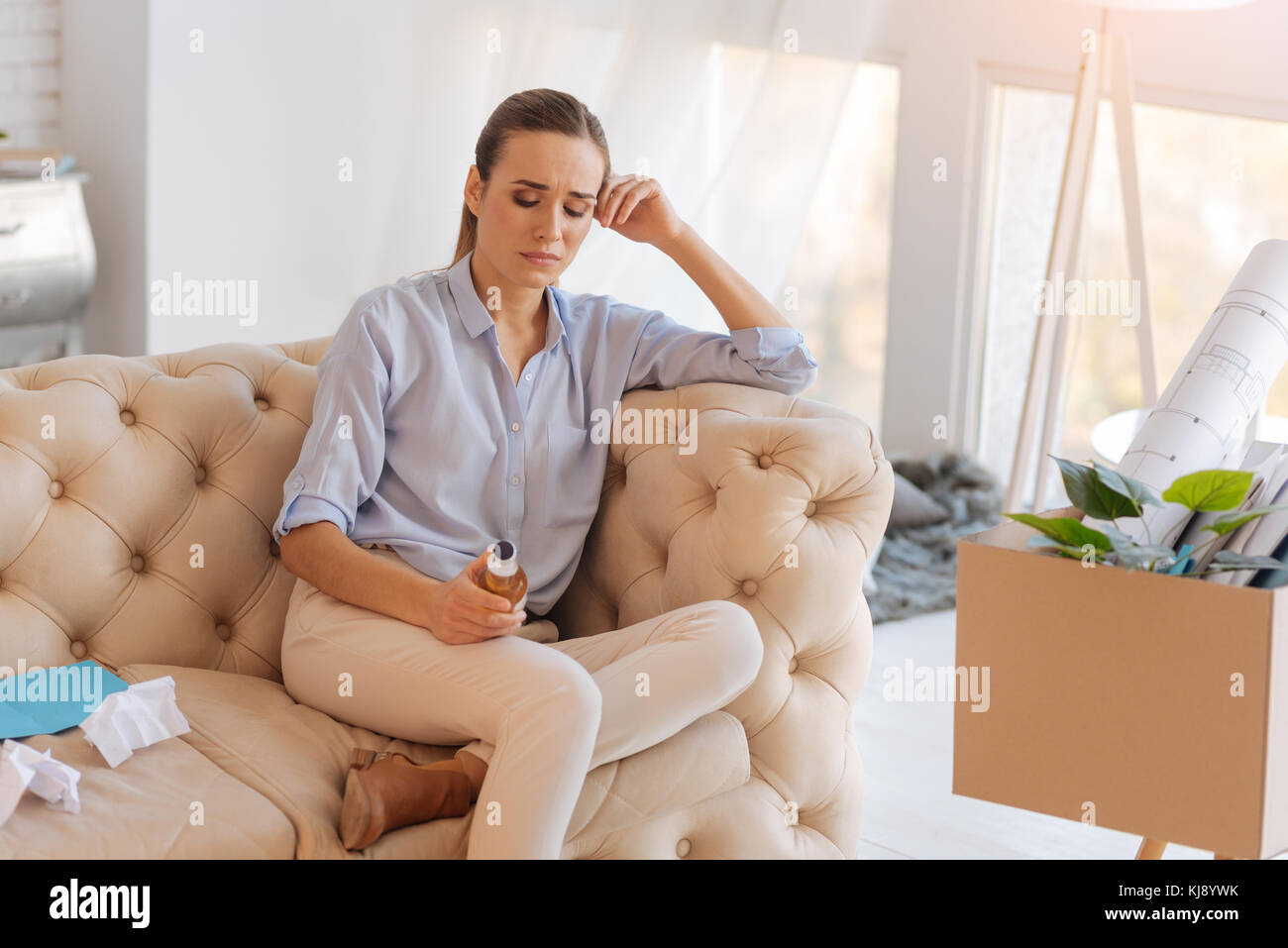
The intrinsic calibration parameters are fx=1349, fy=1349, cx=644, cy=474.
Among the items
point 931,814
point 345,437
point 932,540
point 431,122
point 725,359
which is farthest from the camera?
point 932,540

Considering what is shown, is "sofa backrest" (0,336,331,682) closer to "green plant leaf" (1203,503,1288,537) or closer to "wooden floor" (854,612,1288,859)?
"wooden floor" (854,612,1288,859)

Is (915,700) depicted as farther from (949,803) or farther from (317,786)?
(317,786)

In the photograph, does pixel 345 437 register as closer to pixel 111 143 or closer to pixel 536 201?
pixel 536 201

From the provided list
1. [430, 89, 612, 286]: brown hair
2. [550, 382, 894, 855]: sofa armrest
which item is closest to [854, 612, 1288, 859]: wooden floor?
→ [550, 382, 894, 855]: sofa armrest

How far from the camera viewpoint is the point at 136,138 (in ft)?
10.7

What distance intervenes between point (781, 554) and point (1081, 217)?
194 cm

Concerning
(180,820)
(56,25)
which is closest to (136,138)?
(56,25)

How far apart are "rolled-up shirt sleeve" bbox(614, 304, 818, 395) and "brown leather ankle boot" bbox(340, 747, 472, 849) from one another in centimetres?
69

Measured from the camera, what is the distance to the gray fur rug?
3.24m

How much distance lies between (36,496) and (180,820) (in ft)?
1.70

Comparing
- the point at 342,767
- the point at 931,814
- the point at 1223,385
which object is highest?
the point at 1223,385

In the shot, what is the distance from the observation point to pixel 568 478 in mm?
1825

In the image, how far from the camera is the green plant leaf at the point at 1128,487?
3.86 ft

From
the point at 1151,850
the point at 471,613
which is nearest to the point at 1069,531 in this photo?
the point at 1151,850
